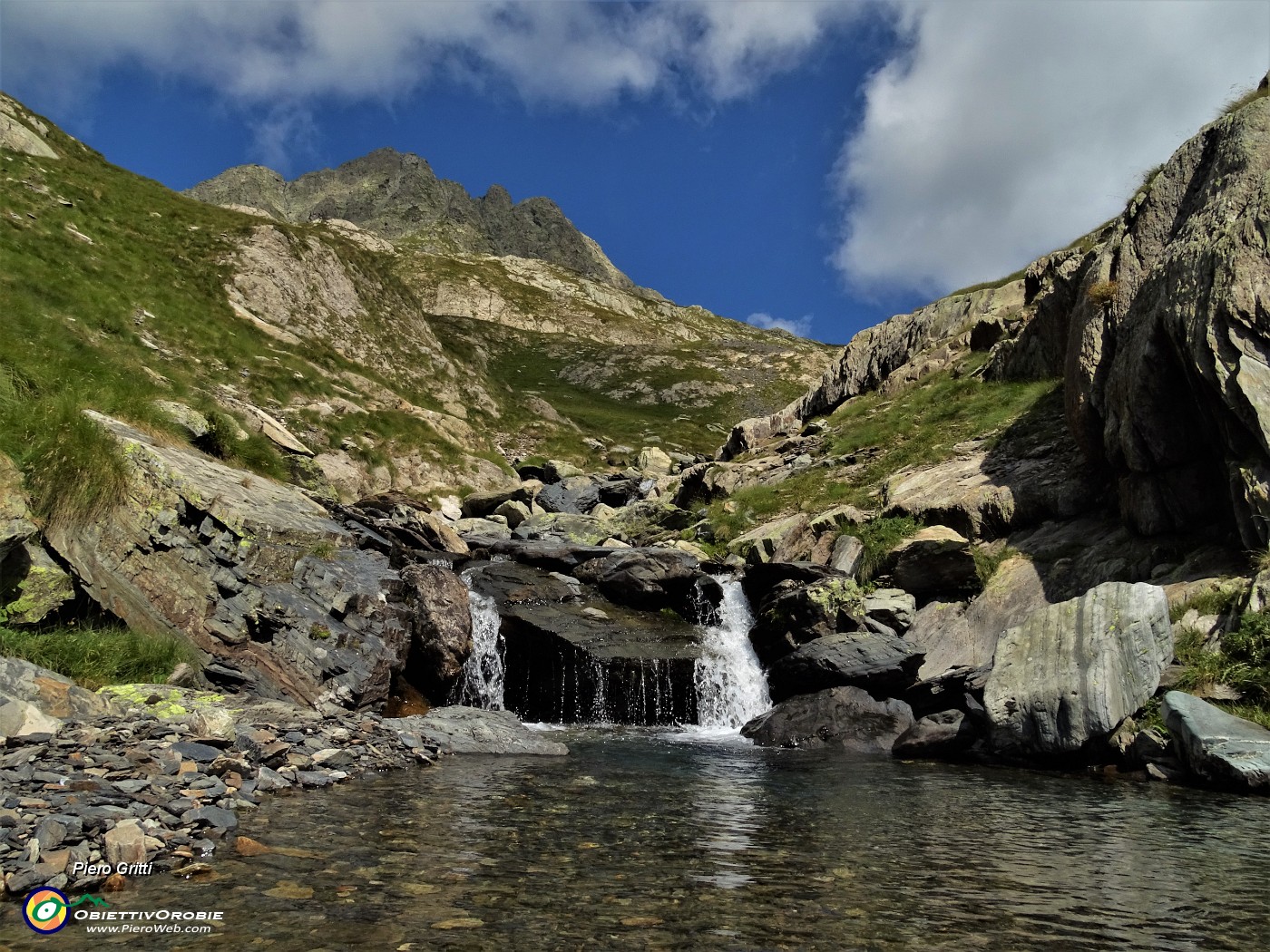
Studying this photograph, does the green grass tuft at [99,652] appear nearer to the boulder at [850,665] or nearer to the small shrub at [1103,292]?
the boulder at [850,665]

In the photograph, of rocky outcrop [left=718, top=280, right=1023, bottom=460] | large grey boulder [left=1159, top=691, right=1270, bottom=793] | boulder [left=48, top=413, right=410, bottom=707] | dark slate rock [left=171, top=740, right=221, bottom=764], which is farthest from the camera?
rocky outcrop [left=718, top=280, right=1023, bottom=460]

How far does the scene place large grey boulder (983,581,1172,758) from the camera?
515 inches

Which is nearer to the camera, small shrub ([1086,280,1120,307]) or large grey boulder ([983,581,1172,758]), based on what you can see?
large grey boulder ([983,581,1172,758])

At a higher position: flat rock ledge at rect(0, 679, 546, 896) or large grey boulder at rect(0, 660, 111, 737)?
large grey boulder at rect(0, 660, 111, 737)

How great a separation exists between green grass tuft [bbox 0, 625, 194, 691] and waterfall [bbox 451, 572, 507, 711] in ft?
28.4

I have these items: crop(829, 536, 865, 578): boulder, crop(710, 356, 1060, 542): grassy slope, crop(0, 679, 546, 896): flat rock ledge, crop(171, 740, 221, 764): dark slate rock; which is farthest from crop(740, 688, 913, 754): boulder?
crop(171, 740, 221, 764): dark slate rock

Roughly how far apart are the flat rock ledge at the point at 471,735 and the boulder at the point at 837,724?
220 inches

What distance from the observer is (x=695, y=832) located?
340 inches

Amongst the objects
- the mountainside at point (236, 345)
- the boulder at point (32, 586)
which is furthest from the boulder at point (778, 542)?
the boulder at point (32, 586)

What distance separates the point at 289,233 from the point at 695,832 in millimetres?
66171

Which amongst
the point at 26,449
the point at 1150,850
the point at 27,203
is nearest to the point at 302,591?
the point at 26,449

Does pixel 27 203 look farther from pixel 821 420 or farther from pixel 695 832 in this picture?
pixel 695 832

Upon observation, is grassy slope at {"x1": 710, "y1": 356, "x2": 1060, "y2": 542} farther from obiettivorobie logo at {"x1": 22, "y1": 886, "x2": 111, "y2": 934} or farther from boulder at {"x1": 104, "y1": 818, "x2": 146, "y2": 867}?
obiettivorobie logo at {"x1": 22, "y1": 886, "x2": 111, "y2": 934}

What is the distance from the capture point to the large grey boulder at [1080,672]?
13.1m
